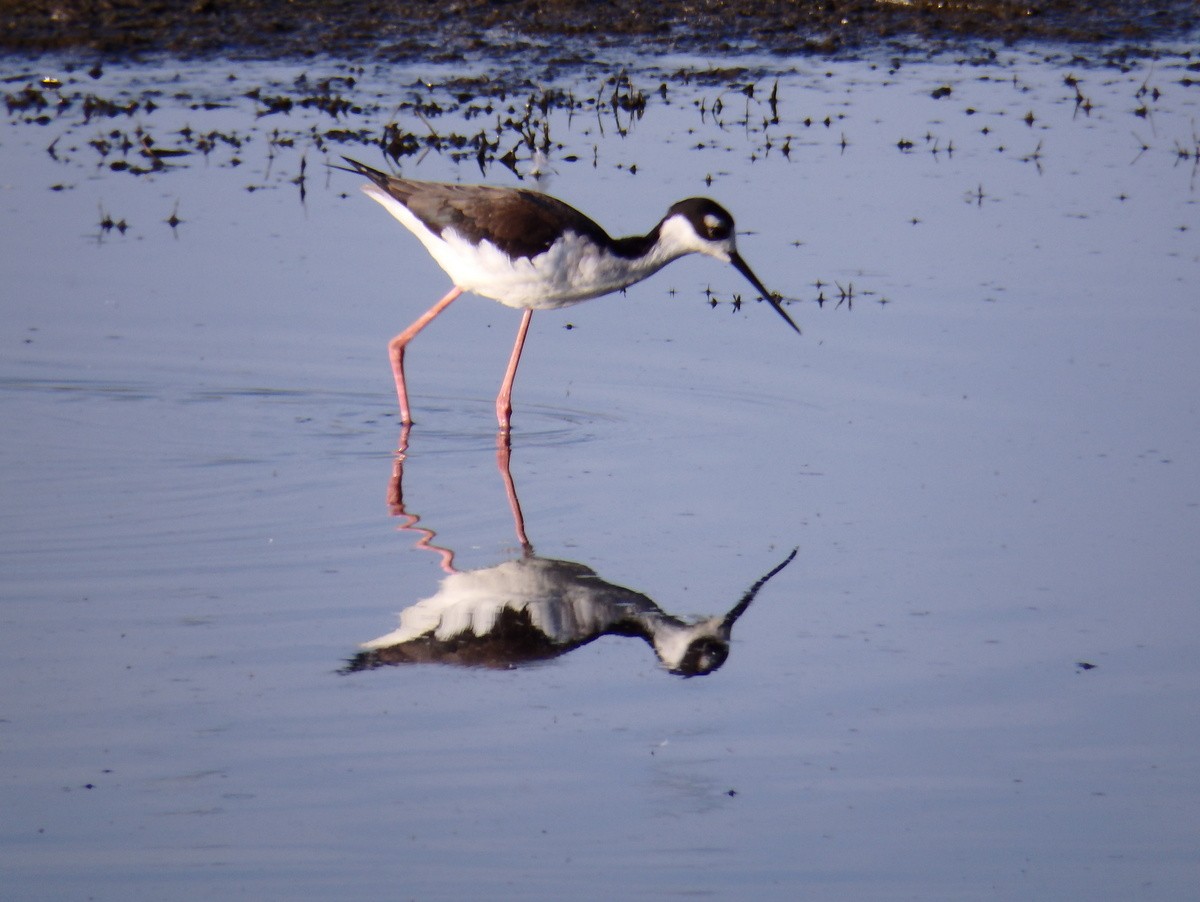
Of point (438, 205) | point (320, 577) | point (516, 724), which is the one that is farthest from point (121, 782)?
point (438, 205)

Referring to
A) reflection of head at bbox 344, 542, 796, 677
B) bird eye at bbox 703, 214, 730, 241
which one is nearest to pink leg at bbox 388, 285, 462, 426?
bird eye at bbox 703, 214, 730, 241

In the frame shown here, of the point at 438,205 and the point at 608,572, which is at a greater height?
the point at 438,205

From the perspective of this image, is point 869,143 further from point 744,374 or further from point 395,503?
point 395,503

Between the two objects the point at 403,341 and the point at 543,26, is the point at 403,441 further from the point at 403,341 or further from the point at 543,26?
the point at 543,26

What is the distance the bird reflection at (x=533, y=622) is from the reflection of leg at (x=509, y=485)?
20cm

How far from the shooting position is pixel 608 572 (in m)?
5.98

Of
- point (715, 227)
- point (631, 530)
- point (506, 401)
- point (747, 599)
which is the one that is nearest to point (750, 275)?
point (715, 227)

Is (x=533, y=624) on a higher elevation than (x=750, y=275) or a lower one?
lower

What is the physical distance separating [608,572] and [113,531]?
5.67 ft

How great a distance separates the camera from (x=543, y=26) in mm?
15016

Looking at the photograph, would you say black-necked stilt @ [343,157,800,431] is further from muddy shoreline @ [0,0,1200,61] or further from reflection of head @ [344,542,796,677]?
muddy shoreline @ [0,0,1200,61]

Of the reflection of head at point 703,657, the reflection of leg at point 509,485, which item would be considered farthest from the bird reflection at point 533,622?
the reflection of leg at point 509,485

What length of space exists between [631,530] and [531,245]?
5.51 ft

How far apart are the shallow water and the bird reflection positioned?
0.07 m
